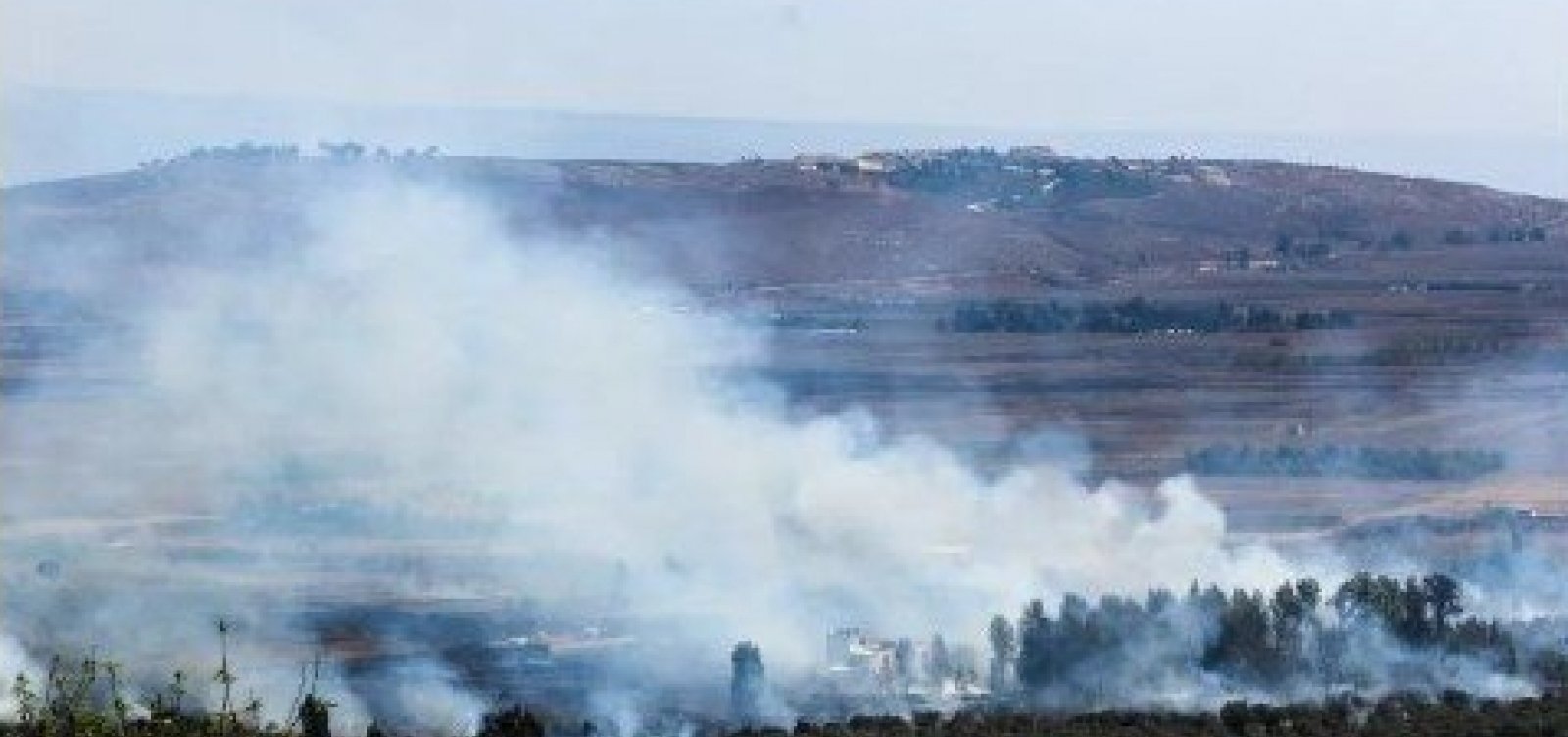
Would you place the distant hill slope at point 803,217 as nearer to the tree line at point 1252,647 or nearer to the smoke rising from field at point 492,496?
the smoke rising from field at point 492,496

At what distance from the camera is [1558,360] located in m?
123

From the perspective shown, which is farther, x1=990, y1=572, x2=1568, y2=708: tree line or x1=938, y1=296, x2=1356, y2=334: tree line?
x1=938, y1=296, x2=1356, y2=334: tree line

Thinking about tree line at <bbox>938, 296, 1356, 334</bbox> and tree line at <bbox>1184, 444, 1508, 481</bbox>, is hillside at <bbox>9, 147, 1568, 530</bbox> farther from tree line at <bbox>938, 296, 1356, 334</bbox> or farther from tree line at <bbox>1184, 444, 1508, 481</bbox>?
tree line at <bbox>1184, 444, 1508, 481</bbox>

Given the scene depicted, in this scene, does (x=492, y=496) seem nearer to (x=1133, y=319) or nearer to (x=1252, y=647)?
(x=1252, y=647)

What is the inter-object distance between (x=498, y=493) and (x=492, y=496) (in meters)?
0.41

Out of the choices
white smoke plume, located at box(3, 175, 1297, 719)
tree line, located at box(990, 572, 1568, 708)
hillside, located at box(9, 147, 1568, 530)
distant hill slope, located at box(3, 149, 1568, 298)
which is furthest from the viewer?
distant hill slope, located at box(3, 149, 1568, 298)

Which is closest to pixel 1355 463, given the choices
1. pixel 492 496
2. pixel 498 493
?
pixel 498 493

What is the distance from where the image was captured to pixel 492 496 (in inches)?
3329

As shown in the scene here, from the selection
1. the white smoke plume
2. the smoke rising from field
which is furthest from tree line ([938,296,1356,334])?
the smoke rising from field

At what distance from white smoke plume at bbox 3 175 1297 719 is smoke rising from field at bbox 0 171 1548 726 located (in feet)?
0.50

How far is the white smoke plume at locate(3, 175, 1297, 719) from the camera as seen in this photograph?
7100cm

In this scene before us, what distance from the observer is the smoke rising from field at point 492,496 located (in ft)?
230

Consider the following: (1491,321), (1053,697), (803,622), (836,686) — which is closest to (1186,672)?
(1053,697)

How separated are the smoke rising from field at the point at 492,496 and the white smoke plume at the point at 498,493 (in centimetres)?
15
